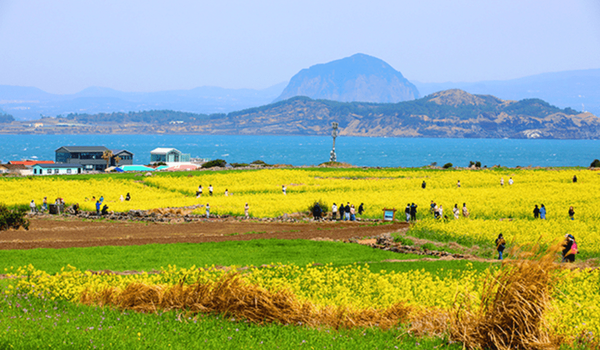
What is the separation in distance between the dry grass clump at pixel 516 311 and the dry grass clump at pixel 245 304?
2.29m

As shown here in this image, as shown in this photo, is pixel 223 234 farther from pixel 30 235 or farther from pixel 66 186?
pixel 66 186

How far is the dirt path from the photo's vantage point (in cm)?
3231

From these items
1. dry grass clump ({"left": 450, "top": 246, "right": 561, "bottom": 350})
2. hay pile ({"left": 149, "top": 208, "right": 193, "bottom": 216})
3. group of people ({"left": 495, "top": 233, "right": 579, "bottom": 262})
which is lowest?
hay pile ({"left": 149, "top": 208, "right": 193, "bottom": 216})

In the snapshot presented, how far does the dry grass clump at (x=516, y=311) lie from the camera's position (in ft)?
32.8

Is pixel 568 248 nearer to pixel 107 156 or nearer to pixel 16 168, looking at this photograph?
pixel 107 156

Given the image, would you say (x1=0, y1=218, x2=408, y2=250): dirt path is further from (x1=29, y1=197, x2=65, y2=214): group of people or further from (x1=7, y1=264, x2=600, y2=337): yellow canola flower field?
(x1=7, y1=264, x2=600, y2=337): yellow canola flower field

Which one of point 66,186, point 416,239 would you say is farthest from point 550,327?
point 66,186

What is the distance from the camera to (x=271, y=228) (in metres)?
Answer: 40.4

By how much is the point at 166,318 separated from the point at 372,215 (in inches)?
1415

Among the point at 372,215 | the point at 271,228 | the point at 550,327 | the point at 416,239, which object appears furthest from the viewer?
the point at 372,215

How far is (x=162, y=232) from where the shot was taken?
37.4 meters

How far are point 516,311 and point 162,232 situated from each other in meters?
31.1

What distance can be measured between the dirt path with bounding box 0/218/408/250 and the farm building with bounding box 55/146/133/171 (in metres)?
79.1

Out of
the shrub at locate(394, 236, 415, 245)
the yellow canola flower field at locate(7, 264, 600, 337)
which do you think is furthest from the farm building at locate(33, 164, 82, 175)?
the yellow canola flower field at locate(7, 264, 600, 337)
